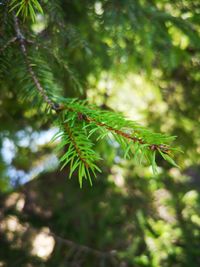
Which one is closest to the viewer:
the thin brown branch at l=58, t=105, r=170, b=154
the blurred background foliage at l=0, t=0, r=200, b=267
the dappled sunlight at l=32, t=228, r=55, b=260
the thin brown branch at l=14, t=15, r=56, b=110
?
the thin brown branch at l=58, t=105, r=170, b=154

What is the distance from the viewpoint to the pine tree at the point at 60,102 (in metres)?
1.00

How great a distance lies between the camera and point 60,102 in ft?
4.17

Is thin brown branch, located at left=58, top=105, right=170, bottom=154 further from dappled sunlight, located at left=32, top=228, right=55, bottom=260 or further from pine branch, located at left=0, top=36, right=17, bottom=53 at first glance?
dappled sunlight, located at left=32, top=228, right=55, bottom=260

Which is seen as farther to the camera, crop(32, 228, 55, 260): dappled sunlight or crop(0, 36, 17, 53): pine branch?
crop(32, 228, 55, 260): dappled sunlight

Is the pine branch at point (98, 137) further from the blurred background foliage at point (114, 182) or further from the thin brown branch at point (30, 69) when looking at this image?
the blurred background foliage at point (114, 182)

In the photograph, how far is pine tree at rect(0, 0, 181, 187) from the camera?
100cm

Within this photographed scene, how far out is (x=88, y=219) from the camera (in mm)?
3977

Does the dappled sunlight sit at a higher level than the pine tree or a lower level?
lower

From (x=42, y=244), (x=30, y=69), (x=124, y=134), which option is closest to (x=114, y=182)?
A: (x=42, y=244)

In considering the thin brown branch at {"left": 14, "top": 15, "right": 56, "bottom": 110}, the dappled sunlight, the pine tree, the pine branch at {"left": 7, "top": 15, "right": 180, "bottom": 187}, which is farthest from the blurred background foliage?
the pine branch at {"left": 7, "top": 15, "right": 180, "bottom": 187}

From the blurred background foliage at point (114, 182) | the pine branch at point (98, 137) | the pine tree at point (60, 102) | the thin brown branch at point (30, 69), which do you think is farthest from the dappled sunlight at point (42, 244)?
the pine branch at point (98, 137)

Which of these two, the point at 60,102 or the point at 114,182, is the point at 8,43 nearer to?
the point at 60,102

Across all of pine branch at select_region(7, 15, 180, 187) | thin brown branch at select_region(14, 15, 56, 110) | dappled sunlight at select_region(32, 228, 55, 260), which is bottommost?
dappled sunlight at select_region(32, 228, 55, 260)

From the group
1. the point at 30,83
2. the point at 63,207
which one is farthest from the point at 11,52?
the point at 63,207
